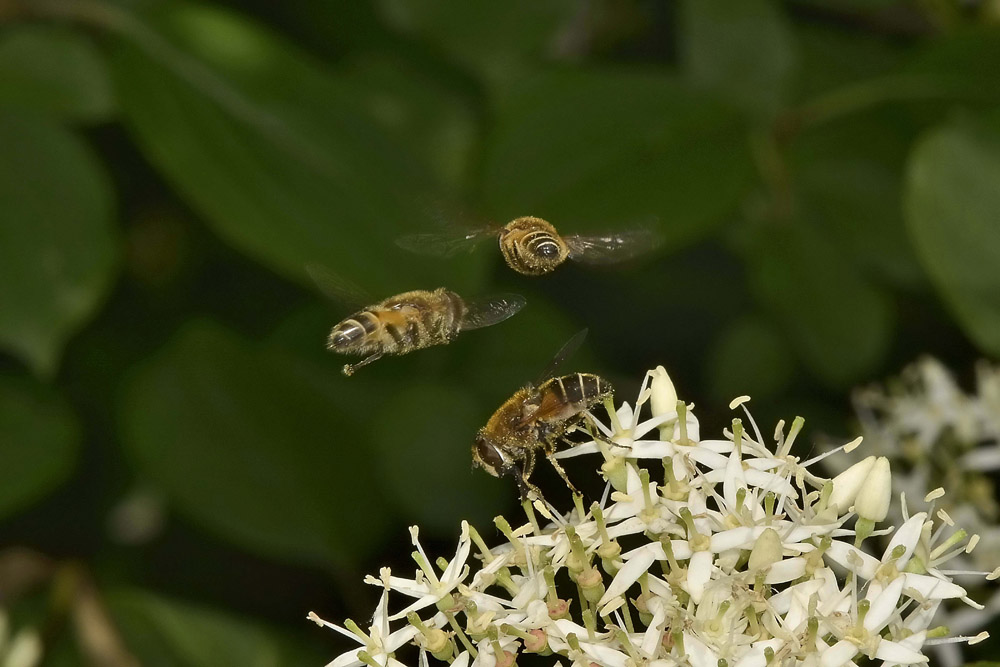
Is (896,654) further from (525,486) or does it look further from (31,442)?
(31,442)

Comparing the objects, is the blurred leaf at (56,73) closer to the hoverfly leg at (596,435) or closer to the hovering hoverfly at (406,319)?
the hovering hoverfly at (406,319)

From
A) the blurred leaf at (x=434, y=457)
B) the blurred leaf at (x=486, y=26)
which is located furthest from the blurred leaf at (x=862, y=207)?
the blurred leaf at (x=434, y=457)

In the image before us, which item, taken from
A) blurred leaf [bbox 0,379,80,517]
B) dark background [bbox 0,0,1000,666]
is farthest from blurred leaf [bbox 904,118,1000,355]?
blurred leaf [bbox 0,379,80,517]

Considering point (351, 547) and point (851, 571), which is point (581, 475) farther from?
point (851, 571)

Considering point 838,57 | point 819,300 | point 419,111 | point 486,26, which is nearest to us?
point 819,300

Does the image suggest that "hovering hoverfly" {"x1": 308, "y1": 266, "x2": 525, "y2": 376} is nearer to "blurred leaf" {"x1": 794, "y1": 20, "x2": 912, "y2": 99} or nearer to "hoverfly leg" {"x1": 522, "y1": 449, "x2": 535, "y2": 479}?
"hoverfly leg" {"x1": 522, "y1": 449, "x2": 535, "y2": 479}

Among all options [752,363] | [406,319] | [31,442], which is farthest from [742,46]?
[31,442]

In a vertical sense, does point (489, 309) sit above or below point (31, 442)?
above
